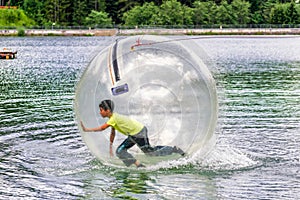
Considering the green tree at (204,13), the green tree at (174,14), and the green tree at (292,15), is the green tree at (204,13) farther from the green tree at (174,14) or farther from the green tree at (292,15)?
the green tree at (292,15)

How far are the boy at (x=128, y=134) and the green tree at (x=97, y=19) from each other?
11978 cm

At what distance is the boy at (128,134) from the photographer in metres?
13.3

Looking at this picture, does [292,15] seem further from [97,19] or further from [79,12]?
[79,12]

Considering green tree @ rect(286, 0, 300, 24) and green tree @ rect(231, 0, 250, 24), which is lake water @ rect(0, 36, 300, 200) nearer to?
green tree @ rect(286, 0, 300, 24)

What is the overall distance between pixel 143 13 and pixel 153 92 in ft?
407

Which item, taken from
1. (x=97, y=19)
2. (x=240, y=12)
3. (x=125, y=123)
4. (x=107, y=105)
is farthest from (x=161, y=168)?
(x=240, y=12)

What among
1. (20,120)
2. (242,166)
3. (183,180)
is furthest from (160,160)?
(20,120)

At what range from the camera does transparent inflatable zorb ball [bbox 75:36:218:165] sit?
43.6 feet

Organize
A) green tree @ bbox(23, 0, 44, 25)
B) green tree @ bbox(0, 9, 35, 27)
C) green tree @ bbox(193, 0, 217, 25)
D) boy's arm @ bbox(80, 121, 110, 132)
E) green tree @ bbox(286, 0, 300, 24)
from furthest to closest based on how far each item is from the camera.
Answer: green tree @ bbox(193, 0, 217, 25)
green tree @ bbox(286, 0, 300, 24)
green tree @ bbox(23, 0, 44, 25)
green tree @ bbox(0, 9, 35, 27)
boy's arm @ bbox(80, 121, 110, 132)

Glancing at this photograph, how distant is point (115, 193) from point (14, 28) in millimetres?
115705

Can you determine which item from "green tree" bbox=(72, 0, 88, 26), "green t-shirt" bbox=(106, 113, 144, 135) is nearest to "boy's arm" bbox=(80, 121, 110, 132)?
"green t-shirt" bbox=(106, 113, 144, 135)

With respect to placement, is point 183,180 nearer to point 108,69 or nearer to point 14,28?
point 108,69

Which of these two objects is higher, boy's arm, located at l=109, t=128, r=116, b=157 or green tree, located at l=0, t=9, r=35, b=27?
boy's arm, located at l=109, t=128, r=116, b=157

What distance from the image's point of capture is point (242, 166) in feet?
48.2
